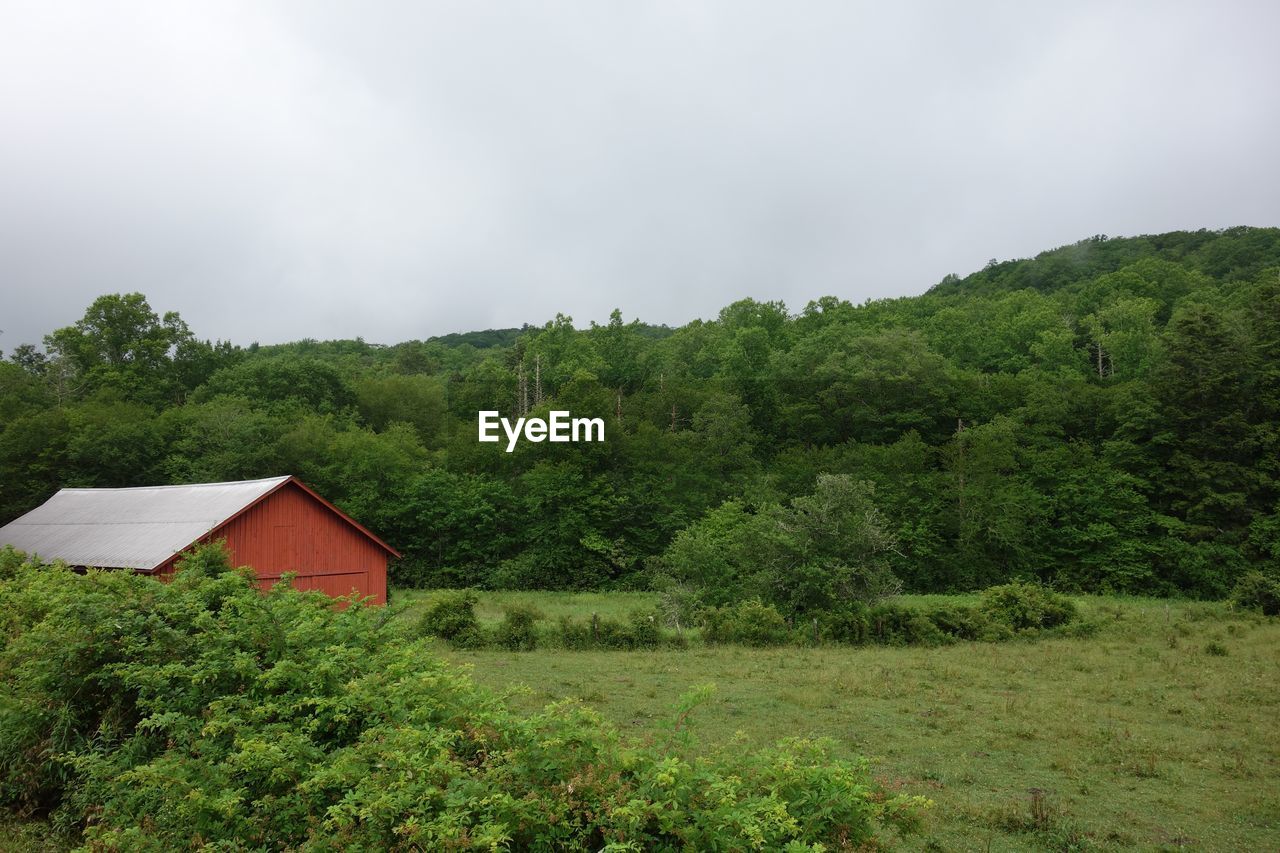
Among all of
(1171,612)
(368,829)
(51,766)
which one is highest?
(368,829)

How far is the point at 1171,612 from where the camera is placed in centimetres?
3288

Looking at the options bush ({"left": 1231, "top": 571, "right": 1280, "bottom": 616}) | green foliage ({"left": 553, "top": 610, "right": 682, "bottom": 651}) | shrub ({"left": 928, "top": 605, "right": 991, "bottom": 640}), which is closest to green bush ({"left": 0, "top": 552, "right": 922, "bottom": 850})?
green foliage ({"left": 553, "top": 610, "right": 682, "bottom": 651})

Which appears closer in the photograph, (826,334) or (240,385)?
(240,385)

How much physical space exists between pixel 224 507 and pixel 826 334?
55.7m

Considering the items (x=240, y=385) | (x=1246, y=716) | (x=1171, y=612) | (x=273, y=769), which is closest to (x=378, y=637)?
(x=273, y=769)

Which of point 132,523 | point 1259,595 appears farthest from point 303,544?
point 1259,595

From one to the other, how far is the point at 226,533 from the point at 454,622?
7956mm

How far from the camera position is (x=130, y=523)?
25.8 m

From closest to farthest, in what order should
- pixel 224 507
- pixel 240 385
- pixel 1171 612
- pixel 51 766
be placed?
pixel 51 766 → pixel 224 507 → pixel 1171 612 → pixel 240 385

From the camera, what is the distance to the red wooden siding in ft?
81.1

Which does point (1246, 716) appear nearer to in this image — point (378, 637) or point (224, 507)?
point (378, 637)

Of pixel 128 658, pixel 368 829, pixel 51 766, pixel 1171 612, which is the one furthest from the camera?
pixel 1171 612

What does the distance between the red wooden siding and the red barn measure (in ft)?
0.11

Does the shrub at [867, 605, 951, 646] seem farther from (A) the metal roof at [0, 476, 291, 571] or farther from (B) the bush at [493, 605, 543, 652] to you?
(A) the metal roof at [0, 476, 291, 571]
